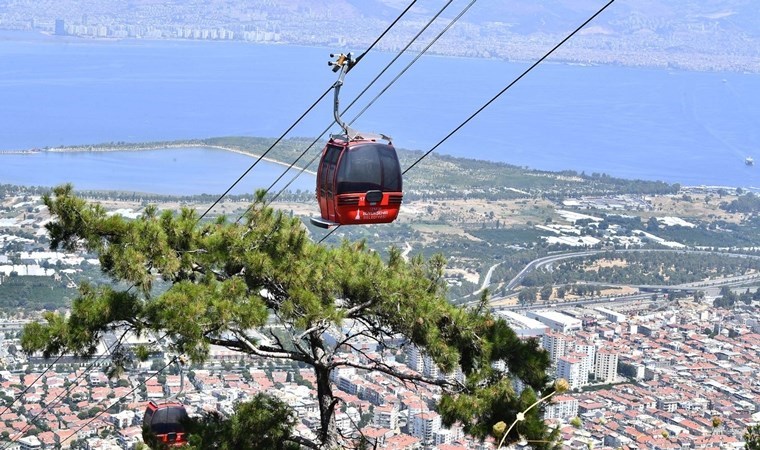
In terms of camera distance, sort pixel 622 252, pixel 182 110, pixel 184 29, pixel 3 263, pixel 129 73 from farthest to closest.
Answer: pixel 184 29 < pixel 129 73 < pixel 182 110 < pixel 622 252 < pixel 3 263

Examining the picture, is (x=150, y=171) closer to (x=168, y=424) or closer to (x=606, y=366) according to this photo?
(x=606, y=366)

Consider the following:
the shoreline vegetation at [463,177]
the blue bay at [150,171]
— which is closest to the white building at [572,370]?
the blue bay at [150,171]

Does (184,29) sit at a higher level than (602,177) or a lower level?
higher

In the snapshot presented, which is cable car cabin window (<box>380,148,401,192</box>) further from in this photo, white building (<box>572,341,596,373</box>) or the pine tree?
white building (<box>572,341,596,373</box>)

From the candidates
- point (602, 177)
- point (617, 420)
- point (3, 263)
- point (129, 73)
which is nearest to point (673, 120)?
point (602, 177)

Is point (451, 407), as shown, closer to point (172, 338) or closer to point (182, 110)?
point (172, 338)

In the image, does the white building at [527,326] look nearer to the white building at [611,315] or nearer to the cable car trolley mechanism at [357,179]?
the white building at [611,315]

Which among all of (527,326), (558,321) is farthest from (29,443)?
(558,321)
